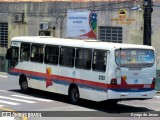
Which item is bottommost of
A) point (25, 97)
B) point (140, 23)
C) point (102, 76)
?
point (25, 97)

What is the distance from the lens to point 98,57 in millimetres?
19609

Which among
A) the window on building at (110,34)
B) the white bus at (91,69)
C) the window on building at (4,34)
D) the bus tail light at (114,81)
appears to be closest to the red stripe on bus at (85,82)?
the white bus at (91,69)

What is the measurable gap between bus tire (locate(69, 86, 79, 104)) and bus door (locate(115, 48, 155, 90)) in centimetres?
264

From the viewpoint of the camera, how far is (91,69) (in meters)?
19.8

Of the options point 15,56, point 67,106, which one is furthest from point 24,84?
point 67,106

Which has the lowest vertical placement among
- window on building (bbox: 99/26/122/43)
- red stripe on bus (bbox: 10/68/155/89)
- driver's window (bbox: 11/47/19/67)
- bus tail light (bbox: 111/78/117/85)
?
red stripe on bus (bbox: 10/68/155/89)

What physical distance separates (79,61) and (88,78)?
1.01 m

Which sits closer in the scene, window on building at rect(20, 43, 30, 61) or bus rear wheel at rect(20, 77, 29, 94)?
window on building at rect(20, 43, 30, 61)

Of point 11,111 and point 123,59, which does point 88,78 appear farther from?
point 11,111

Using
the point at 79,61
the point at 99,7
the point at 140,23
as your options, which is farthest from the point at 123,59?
the point at 99,7

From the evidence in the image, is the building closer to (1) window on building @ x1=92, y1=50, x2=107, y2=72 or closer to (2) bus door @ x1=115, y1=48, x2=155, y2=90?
(2) bus door @ x1=115, y1=48, x2=155, y2=90

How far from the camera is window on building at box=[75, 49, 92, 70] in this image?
790 inches

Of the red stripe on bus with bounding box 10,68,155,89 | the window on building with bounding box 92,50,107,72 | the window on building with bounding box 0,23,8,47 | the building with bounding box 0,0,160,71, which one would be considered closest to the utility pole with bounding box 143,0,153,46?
the building with bounding box 0,0,160,71

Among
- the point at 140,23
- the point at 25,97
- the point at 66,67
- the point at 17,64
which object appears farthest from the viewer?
the point at 140,23
